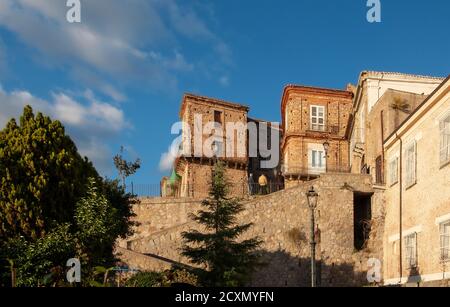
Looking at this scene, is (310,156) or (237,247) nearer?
(237,247)

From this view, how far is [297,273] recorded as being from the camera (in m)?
28.1

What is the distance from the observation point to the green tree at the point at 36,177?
15.5m

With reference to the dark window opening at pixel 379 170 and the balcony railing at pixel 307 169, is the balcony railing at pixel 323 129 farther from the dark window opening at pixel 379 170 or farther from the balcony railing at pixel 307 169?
the dark window opening at pixel 379 170

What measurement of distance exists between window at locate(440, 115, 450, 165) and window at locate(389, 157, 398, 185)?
536cm

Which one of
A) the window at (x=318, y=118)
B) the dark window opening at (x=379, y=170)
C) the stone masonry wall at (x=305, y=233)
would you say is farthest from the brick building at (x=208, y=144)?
the dark window opening at (x=379, y=170)

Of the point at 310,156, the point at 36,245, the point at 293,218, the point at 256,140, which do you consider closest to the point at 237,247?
the point at 293,218

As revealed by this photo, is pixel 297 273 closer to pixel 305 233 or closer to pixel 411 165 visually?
pixel 305 233

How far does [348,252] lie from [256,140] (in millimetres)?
21452

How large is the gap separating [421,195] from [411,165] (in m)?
1.67

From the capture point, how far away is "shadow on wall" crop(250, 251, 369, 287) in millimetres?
27781

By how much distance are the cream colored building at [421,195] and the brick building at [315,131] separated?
51.2 ft

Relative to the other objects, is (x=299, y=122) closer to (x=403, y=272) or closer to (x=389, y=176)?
(x=389, y=176)

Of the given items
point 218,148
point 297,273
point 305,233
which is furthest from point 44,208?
point 218,148
